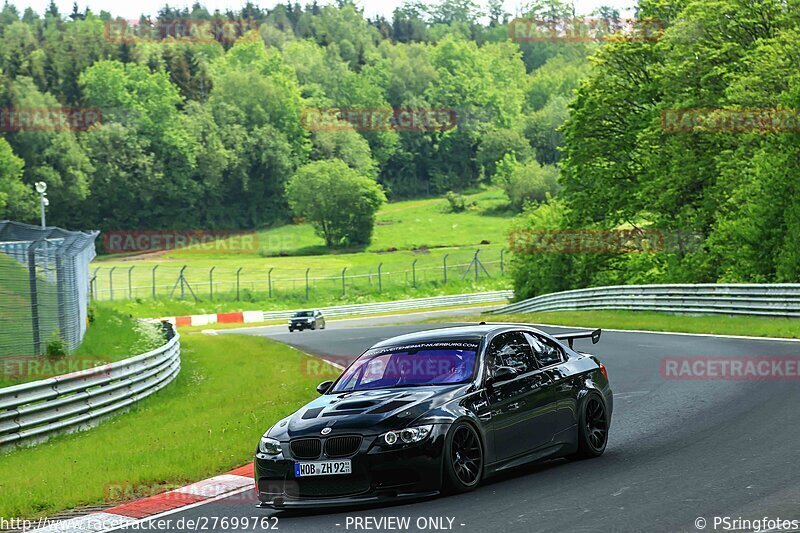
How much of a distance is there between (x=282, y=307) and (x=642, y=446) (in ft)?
228

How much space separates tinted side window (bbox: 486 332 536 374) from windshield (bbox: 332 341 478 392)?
213 mm

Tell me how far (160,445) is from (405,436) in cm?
568

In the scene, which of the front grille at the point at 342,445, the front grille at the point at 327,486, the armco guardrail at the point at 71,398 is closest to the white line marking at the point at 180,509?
the front grille at the point at 327,486

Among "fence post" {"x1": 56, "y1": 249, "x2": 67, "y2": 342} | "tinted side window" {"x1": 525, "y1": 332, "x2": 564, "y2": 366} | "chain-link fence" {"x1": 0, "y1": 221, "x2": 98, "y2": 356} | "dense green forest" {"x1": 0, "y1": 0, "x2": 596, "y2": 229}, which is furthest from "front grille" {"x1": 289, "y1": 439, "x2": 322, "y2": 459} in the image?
"dense green forest" {"x1": 0, "y1": 0, "x2": 596, "y2": 229}

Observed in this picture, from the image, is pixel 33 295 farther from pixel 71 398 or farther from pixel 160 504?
pixel 160 504

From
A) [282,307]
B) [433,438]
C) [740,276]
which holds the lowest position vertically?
[282,307]

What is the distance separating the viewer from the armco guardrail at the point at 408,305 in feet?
244

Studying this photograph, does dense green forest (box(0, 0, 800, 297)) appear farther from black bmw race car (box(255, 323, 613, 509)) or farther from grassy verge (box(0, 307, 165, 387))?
black bmw race car (box(255, 323, 613, 509))

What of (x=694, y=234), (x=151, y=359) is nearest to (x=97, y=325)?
(x=151, y=359)

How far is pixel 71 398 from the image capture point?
645 inches

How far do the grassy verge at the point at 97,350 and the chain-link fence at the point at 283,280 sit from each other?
3876 centimetres

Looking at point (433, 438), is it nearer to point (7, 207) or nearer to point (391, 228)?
point (7, 207)

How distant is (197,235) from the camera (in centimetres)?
13225

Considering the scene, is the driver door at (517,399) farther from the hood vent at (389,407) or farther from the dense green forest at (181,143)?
the dense green forest at (181,143)
